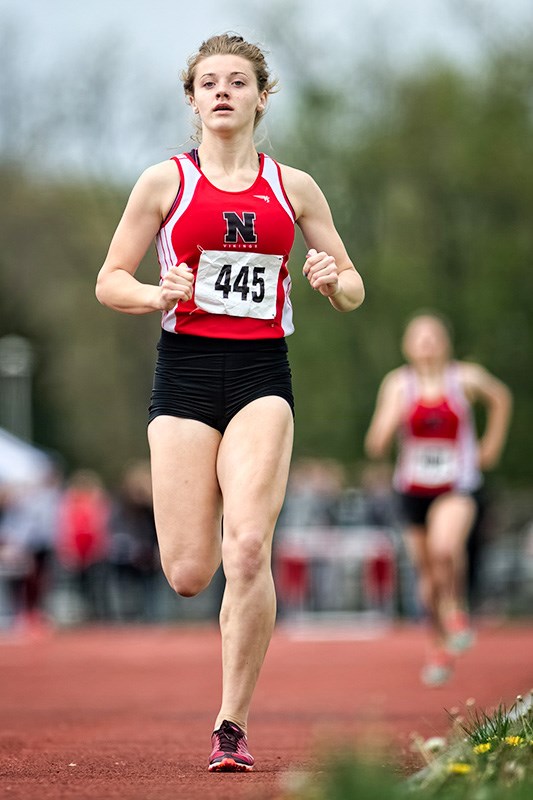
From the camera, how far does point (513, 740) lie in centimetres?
538

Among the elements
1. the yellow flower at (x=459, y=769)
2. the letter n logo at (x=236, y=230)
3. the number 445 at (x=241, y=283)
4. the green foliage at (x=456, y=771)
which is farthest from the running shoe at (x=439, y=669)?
the yellow flower at (x=459, y=769)

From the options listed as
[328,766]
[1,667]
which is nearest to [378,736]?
[328,766]

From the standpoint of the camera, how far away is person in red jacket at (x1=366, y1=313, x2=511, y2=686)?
39.1ft

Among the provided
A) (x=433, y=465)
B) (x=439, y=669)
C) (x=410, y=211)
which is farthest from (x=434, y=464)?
(x=410, y=211)

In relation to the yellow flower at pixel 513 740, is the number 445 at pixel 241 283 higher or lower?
higher

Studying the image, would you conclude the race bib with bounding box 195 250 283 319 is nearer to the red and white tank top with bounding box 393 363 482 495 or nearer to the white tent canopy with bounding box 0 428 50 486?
the red and white tank top with bounding box 393 363 482 495

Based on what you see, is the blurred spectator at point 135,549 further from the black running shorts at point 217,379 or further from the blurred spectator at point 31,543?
the black running shorts at point 217,379

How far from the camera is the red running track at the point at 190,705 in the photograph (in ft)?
18.2

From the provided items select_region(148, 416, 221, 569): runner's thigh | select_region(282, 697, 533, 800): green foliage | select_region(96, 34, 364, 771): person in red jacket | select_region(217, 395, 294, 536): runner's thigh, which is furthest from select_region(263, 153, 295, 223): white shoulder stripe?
select_region(282, 697, 533, 800): green foliage

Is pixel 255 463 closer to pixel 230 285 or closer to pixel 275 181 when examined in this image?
pixel 230 285

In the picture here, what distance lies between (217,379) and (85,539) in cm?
1812

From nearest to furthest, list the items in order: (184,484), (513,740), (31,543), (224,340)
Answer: (513,740)
(184,484)
(224,340)
(31,543)

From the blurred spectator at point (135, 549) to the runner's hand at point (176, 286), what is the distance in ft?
58.7

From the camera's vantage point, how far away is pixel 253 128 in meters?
6.41
